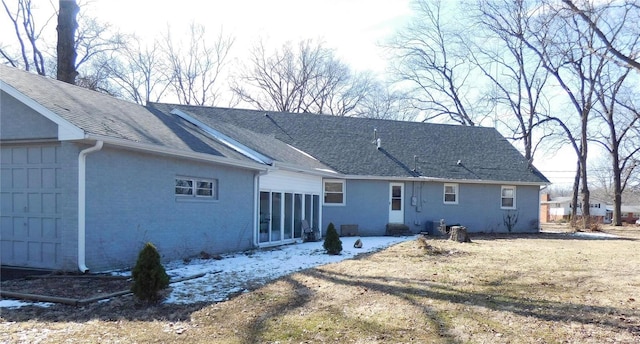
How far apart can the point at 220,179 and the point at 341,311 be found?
270 inches

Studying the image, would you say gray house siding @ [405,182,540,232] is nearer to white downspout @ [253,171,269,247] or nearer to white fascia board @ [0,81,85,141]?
white downspout @ [253,171,269,247]

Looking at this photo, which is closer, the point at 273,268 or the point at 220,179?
the point at 273,268

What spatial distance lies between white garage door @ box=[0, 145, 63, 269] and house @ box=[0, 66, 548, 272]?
26mm

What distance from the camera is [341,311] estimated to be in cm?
641

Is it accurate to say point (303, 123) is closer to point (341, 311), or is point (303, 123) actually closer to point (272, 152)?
point (272, 152)

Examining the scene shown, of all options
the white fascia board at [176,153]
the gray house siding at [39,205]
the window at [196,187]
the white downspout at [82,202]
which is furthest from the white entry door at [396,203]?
the gray house siding at [39,205]

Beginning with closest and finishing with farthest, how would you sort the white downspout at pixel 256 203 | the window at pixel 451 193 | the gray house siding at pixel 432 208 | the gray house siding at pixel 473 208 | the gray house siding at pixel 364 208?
the white downspout at pixel 256 203, the gray house siding at pixel 364 208, the gray house siding at pixel 432 208, the gray house siding at pixel 473 208, the window at pixel 451 193

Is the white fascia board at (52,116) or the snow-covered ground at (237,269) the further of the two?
the white fascia board at (52,116)

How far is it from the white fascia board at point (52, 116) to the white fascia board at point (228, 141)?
580cm

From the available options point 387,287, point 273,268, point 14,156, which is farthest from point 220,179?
point 387,287

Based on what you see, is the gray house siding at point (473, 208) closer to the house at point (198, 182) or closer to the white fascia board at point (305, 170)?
the house at point (198, 182)

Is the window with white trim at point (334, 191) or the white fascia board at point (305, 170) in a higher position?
the white fascia board at point (305, 170)

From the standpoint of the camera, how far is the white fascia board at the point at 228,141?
13930 mm

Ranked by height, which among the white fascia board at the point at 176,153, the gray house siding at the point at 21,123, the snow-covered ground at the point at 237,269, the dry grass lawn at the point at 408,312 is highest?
the gray house siding at the point at 21,123
